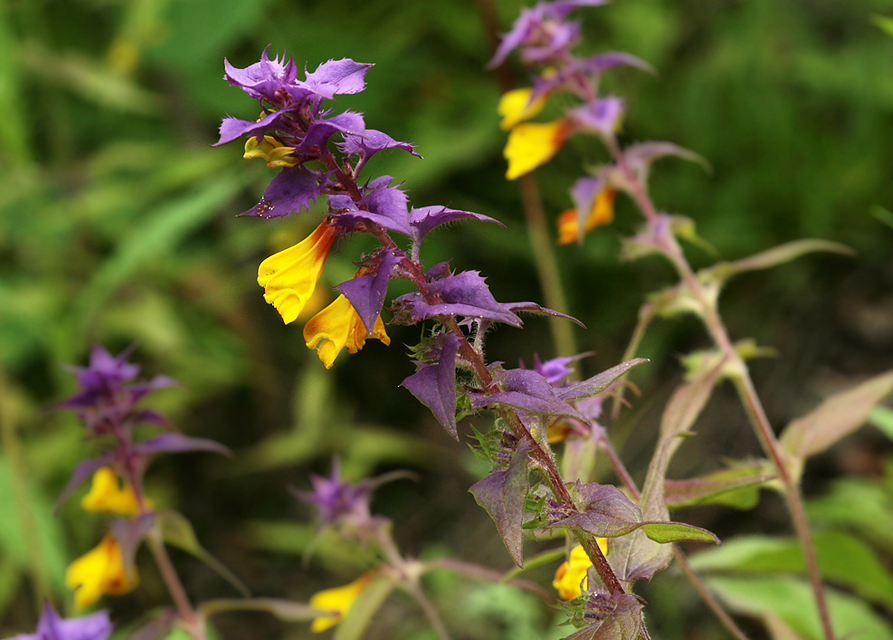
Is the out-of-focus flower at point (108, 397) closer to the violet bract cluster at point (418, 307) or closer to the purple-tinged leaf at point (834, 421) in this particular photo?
the violet bract cluster at point (418, 307)

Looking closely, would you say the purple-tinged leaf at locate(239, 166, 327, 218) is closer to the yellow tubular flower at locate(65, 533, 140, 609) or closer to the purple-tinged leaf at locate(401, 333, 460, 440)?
the purple-tinged leaf at locate(401, 333, 460, 440)

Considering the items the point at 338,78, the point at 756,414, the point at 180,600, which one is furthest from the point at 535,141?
the point at 180,600

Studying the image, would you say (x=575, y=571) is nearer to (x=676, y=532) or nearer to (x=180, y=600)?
(x=676, y=532)

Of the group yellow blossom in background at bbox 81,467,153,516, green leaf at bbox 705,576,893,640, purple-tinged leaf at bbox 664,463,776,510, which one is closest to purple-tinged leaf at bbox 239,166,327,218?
purple-tinged leaf at bbox 664,463,776,510

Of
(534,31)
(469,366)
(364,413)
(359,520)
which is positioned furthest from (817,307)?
(469,366)

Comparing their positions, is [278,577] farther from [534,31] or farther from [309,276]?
[309,276]

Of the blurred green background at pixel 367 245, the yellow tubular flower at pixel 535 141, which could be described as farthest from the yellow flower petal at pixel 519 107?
the blurred green background at pixel 367 245
